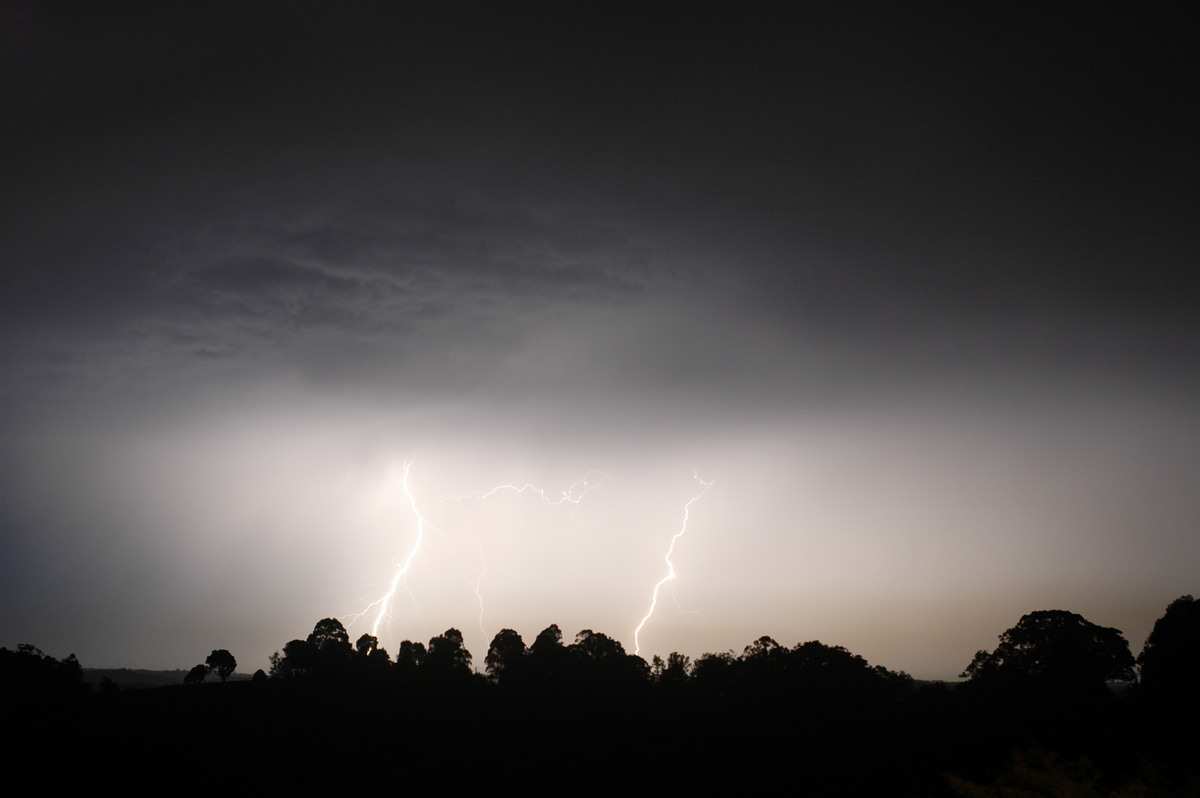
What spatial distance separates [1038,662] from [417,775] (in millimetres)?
60708

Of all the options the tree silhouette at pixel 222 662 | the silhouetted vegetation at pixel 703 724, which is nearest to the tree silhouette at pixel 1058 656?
the silhouetted vegetation at pixel 703 724

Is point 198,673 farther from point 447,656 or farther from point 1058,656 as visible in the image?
point 1058,656

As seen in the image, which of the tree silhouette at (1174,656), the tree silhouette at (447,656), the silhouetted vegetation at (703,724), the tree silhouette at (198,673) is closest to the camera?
the silhouetted vegetation at (703,724)

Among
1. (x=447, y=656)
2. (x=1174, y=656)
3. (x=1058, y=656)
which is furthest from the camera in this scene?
(x=447, y=656)

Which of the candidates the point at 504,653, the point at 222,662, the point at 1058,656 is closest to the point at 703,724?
the point at 1058,656

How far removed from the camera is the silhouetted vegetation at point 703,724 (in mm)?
37062

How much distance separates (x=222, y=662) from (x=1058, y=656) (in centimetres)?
11161

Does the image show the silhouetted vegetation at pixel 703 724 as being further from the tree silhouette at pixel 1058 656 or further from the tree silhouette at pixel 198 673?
the tree silhouette at pixel 198 673

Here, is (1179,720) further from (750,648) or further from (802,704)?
(750,648)

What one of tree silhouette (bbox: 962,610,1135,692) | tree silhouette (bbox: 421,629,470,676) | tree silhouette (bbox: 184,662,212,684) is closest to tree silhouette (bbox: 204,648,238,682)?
Result: tree silhouette (bbox: 184,662,212,684)

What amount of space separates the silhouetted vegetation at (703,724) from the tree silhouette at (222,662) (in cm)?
1798

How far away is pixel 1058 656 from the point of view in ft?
213

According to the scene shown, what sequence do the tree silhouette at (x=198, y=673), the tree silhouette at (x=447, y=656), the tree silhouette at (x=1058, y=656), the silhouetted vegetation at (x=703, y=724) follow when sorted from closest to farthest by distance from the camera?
the silhouetted vegetation at (x=703, y=724) < the tree silhouette at (x=1058, y=656) < the tree silhouette at (x=447, y=656) < the tree silhouette at (x=198, y=673)

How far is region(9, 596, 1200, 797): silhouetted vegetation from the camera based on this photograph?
37062 mm
